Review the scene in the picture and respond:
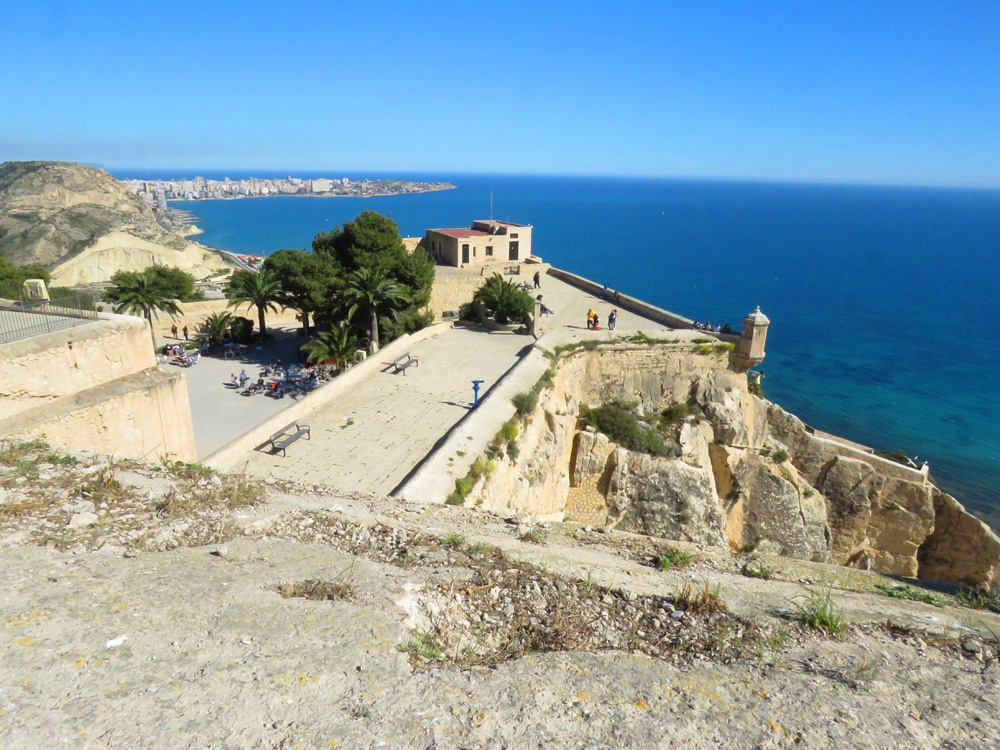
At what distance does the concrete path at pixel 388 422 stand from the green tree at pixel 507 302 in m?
2.62

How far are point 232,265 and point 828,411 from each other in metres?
80.6

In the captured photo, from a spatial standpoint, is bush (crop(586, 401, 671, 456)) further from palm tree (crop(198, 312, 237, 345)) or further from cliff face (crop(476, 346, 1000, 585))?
palm tree (crop(198, 312, 237, 345))

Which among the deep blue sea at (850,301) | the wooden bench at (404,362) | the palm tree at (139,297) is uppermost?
the palm tree at (139,297)

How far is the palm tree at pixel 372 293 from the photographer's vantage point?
68.3ft

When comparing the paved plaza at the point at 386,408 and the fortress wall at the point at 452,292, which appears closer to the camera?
the paved plaza at the point at 386,408

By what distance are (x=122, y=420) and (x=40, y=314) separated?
1.97 metres

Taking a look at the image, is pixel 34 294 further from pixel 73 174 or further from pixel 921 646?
pixel 73 174

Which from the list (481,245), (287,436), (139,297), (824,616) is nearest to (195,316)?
(139,297)

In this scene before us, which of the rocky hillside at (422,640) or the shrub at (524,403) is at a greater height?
the rocky hillside at (422,640)

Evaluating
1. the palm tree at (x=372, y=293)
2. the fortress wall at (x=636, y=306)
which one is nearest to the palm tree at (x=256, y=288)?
the palm tree at (x=372, y=293)

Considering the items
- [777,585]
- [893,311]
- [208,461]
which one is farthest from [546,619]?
[893,311]

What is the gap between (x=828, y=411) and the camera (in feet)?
114

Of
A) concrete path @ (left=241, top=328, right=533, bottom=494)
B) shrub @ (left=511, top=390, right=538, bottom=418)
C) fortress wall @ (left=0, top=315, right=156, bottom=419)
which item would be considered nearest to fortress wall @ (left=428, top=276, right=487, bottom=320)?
concrete path @ (left=241, top=328, right=533, bottom=494)

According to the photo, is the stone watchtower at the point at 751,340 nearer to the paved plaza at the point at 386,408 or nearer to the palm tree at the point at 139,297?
the paved plaza at the point at 386,408
